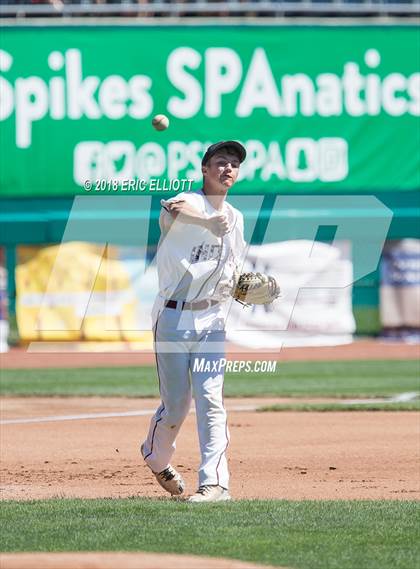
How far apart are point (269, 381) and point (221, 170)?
1073 centimetres

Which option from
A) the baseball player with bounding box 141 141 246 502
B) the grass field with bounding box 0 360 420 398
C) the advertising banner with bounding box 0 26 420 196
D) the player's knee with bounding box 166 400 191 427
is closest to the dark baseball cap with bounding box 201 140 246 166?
the baseball player with bounding box 141 141 246 502

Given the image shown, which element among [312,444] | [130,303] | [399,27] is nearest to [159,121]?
[312,444]

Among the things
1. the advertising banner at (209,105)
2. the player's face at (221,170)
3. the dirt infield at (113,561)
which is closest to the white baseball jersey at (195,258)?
the player's face at (221,170)

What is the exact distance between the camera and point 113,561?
17.5 ft

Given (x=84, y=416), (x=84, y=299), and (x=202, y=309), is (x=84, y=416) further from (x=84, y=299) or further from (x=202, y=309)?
(x=84, y=299)

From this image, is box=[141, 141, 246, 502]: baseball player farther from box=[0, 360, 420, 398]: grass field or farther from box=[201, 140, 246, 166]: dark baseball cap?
box=[0, 360, 420, 398]: grass field

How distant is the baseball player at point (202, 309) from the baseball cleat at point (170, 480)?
386 mm

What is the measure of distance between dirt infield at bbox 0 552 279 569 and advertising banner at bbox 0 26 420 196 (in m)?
19.7

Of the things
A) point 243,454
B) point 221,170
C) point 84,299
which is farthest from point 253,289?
point 84,299

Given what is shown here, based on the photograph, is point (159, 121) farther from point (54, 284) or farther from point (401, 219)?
point (401, 219)

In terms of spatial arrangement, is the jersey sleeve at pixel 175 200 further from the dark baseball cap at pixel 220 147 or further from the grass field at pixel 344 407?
the grass field at pixel 344 407

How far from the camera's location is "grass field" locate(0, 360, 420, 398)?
1599cm

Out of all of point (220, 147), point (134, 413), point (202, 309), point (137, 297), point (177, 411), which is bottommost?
point (137, 297)

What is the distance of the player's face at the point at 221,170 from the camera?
7.37 meters
